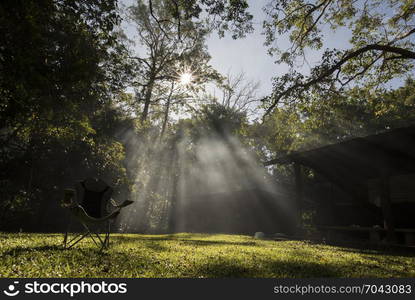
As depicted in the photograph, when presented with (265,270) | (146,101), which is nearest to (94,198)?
(265,270)

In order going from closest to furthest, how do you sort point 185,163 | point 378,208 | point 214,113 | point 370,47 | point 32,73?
point 32,73 < point 370,47 < point 378,208 < point 214,113 < point 185,163

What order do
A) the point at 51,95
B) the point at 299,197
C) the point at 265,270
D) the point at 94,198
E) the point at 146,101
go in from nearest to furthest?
the point at 265,270 < the point at 94,198 < the point at 51,95 < the point at 299,197 < the point at 146,101

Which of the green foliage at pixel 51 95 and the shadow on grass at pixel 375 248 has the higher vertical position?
the green foliage at pixel 51 95


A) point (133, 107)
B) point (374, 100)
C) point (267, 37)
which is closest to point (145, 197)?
point (133, 107)

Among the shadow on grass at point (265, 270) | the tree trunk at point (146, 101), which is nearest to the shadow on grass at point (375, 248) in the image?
the shadow on grass at point (265, 270)

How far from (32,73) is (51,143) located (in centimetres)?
1169

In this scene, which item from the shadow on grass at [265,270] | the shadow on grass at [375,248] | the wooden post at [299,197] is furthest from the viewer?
the wooden post at [299,197]

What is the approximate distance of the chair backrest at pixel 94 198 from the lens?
6887 mm

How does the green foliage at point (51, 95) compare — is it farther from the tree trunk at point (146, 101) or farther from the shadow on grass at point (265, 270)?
the tree trunk at point (146, 101)

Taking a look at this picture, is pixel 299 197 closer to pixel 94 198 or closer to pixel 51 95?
pixel 94 198

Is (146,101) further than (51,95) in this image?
Yes

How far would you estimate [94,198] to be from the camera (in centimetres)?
697

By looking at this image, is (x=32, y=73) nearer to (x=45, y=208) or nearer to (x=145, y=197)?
(x=45, y=208)

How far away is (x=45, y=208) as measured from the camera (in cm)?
1917
